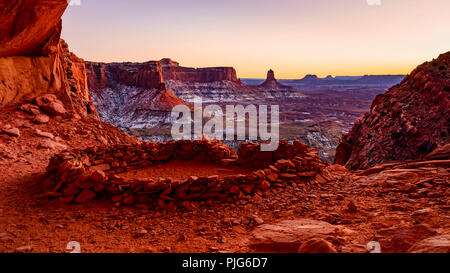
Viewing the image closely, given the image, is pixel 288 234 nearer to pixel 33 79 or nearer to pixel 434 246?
pixel 434 246

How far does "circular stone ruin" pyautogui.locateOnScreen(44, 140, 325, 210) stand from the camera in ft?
16.3

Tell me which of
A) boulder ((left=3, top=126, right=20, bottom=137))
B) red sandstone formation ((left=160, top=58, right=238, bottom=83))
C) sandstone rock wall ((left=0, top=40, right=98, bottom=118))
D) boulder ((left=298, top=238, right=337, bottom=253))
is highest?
red sandstone formation ((left=160, top=58, right=238, bottom=83))

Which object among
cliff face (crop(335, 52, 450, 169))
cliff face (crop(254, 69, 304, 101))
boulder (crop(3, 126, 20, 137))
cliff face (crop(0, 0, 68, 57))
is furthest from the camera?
cliff face (crop(254, 69, 304, 101))

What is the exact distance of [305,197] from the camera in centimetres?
495

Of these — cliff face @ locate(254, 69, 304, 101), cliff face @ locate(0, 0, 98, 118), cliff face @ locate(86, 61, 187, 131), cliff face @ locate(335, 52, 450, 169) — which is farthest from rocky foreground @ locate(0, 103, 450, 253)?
cliff face @ locate(254, 69, 304, 101)

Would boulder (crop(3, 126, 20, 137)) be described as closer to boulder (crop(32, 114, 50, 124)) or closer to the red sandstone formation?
boulder (crop(32, 114, 50, 124))

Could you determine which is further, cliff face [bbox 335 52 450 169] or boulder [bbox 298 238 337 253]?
cliff face [bbox 335 52 450 169]

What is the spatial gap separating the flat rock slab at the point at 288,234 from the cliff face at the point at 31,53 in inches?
442

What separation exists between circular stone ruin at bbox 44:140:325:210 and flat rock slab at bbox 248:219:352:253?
1.47 m

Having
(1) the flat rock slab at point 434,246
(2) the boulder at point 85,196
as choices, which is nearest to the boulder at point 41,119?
(2) the boulder at point 85,196

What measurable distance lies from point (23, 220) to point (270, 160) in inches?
255

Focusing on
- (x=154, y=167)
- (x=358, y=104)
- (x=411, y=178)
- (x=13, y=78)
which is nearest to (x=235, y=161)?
(x=154, y=167)

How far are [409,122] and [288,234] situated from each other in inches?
540
